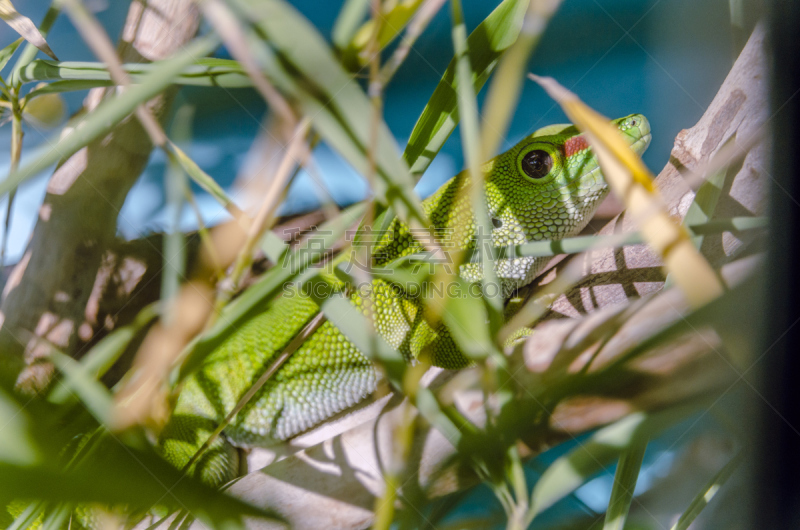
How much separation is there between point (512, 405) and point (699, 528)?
1.42ft

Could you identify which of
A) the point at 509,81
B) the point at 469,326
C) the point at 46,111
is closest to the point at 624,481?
the point at 469,326

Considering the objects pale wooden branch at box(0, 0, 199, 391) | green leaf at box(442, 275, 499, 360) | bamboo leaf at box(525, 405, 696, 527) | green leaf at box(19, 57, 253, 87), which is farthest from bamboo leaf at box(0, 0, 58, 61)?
bamboo leaf at box(525, 405, 696, 527)

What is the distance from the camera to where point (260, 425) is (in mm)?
874

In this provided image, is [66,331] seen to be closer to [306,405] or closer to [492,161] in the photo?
[306,405]

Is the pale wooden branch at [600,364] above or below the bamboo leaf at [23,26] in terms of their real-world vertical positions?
below

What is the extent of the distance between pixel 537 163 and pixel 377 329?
0.45 metres

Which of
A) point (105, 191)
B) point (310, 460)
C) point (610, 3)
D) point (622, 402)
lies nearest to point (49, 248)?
point (105, 191)

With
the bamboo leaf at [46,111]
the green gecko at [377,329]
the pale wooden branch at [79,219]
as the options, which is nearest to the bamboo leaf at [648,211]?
the green gecko at [377,329]

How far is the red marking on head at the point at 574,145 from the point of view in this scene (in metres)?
0.79

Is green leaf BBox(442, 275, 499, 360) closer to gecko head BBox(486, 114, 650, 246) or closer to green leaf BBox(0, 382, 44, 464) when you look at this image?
green leaf BBox(0, 382, 44, 464)

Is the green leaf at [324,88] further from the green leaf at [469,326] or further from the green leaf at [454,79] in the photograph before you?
the green leaf at [454,79]

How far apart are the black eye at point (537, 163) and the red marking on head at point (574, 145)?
0.11 feet

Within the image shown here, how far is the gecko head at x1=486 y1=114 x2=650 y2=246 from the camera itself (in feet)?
2.58

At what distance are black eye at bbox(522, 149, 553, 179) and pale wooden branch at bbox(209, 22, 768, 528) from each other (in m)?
0.20
